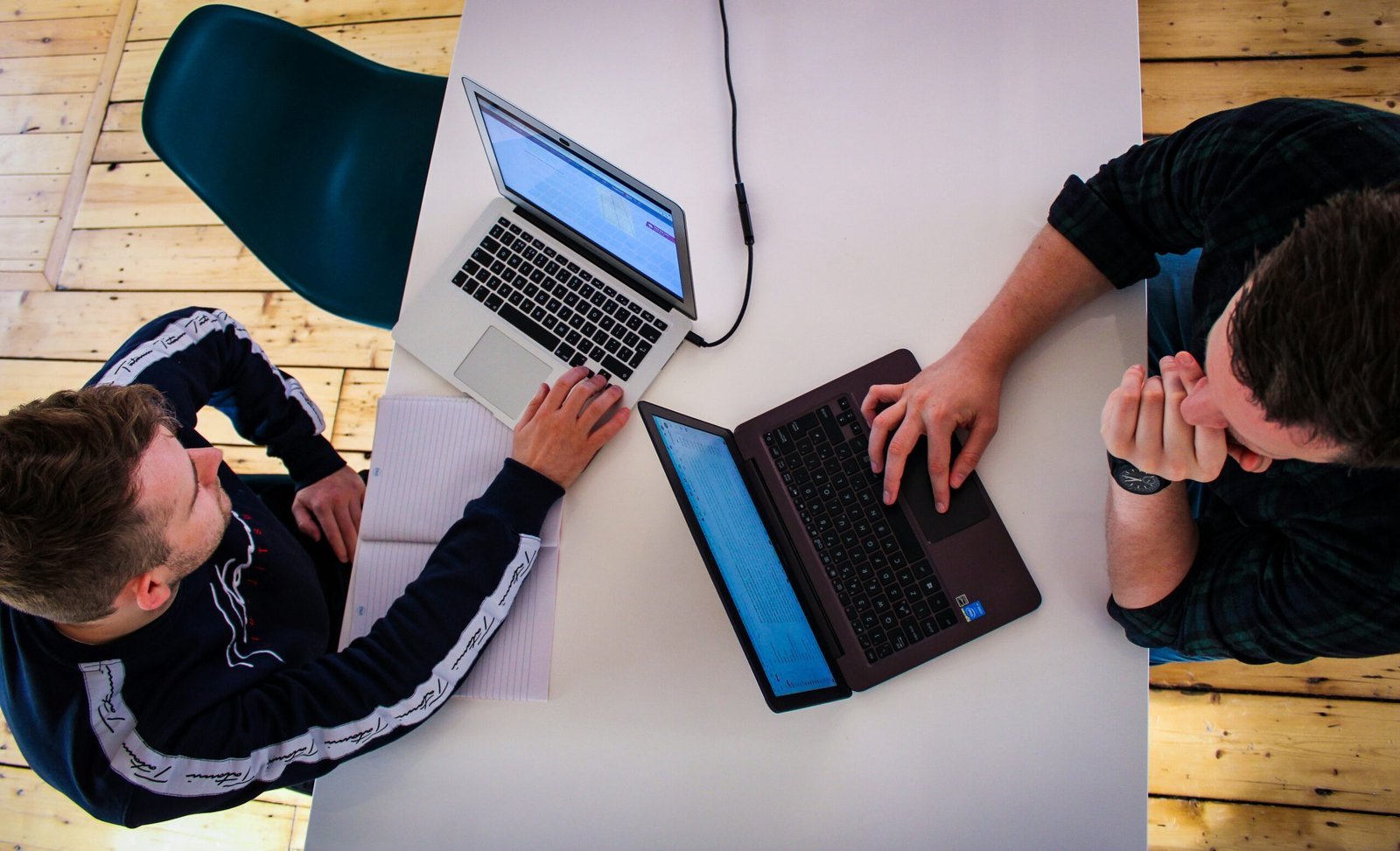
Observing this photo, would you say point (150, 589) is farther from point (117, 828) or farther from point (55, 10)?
point (55, 10)

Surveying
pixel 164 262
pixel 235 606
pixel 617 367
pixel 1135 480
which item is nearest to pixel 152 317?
pixel 164 262

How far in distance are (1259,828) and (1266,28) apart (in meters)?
1.72

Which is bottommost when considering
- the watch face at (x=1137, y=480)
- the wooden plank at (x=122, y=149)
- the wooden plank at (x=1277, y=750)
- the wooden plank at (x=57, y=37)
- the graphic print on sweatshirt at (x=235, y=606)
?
the wooden plank at (x=1277, y=750)

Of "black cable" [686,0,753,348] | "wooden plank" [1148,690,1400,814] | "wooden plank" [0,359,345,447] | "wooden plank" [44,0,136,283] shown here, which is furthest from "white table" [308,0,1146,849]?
"wooden plank" [44,0,136,283]

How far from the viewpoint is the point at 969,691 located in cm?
93

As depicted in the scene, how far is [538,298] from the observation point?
1101 mm

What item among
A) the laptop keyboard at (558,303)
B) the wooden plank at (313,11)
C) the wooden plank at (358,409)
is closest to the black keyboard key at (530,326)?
the laptop keyboard at (558,303)

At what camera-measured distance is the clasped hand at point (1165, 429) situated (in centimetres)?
77

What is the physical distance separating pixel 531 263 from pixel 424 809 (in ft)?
2.31

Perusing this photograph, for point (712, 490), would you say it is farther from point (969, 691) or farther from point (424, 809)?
point (424, 809)

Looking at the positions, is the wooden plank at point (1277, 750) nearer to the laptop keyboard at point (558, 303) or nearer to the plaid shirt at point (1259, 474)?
the plaid shirt at point (1259, 474)

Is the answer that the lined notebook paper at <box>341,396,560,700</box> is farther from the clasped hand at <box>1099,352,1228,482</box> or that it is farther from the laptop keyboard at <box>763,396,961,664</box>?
the clasped hand at <box>1099,352,1228,482</box>

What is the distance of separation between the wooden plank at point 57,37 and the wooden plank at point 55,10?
1 centimetres

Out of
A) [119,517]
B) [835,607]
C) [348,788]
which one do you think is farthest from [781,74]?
[348,788]
